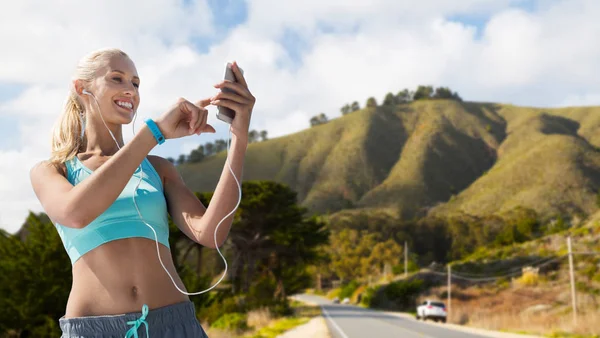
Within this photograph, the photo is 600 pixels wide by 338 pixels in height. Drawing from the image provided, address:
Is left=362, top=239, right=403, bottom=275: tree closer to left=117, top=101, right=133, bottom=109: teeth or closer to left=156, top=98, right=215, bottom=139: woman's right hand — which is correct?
left=117, top=101, right=133, bottom=109: teeth

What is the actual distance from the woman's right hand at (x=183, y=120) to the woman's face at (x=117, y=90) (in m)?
0.25

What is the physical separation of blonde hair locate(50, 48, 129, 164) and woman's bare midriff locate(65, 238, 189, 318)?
0.31 metres

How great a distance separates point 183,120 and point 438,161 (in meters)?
143

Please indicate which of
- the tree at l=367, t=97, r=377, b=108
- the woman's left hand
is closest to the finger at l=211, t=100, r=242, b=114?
the woman's left hand

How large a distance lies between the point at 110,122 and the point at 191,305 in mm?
597

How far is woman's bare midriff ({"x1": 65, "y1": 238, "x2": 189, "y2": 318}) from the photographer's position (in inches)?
73.1

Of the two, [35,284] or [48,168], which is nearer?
[48,168]

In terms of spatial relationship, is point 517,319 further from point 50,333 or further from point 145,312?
point 145,312

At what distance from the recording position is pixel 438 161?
5600 inches

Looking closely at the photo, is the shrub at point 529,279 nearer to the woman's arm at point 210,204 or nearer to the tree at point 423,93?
the woman's arm at point 210,204

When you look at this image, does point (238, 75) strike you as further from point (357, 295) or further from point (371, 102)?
point (371, 102)

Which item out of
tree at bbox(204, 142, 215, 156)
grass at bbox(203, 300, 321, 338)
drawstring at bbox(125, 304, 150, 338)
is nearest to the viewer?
drawstring at bbox(125, 304, 150, 338)

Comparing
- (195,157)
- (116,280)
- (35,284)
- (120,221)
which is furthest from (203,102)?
(195,157)

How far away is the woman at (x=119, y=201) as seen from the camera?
1741mm
